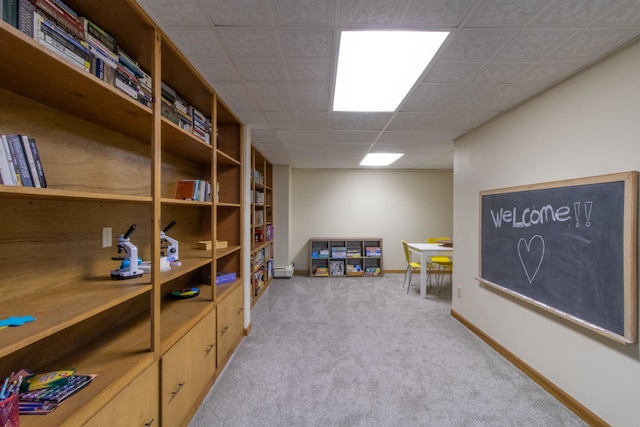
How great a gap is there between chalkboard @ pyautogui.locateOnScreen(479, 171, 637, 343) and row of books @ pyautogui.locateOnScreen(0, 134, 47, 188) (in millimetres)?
2731

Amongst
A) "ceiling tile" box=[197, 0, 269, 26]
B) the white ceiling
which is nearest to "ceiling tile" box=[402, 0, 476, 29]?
the white ceiling

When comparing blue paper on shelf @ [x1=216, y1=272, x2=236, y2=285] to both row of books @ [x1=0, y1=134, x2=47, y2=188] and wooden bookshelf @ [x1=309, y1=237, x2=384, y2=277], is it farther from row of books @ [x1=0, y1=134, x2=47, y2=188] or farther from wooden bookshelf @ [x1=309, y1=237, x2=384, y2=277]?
wooden bookshelf @ [x1=309, y1=237, x2=384, y2=277]

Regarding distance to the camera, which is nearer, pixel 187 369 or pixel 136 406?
pixel 136 406

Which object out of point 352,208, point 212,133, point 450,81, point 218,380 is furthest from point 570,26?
point 352,208

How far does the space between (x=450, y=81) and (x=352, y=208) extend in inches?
155

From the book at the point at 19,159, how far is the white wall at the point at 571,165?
278 centimetres

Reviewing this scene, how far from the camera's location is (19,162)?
0.81 m

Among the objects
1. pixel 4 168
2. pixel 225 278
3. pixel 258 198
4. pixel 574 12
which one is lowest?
pixel 225 278

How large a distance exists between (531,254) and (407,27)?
1.98 metres

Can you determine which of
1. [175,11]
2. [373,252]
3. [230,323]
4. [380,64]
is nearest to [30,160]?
[175,11]

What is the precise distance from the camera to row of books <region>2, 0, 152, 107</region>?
83cm

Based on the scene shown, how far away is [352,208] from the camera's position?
18.6ft

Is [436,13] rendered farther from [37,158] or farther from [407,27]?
[37,158]

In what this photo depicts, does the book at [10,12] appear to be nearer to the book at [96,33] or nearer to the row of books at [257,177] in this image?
the book at [96,33]
